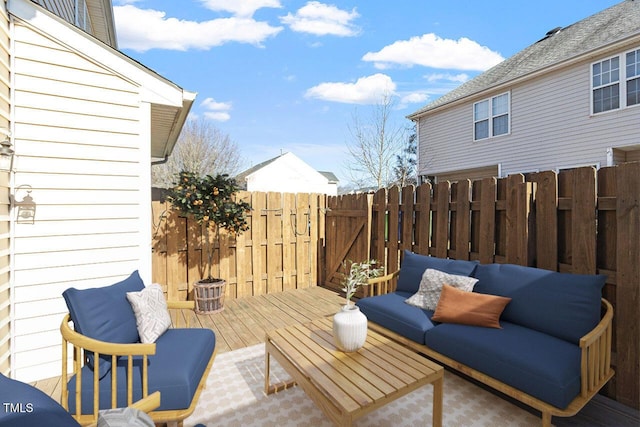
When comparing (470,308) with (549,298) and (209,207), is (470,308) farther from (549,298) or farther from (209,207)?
(209,207)

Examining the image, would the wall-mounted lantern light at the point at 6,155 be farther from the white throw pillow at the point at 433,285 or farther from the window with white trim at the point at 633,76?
the window with white trim at the point at 633,76

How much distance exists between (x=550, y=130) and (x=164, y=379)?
9914 mm

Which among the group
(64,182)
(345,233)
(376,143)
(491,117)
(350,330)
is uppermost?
(491,117)

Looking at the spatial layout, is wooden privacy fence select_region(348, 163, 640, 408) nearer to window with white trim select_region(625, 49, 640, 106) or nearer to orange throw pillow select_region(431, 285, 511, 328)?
orange throw pillow select_region(431, 285, 511, 328)

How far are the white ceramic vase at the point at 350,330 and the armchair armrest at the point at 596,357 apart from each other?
4.62 ft

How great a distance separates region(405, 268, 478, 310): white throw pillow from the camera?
2.96 m

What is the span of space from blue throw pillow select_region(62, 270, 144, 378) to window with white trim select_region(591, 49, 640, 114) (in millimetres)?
9946

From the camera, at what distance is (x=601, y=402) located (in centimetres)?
240

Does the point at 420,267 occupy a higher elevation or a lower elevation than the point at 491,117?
lower

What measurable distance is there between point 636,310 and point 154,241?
5332 millimetres

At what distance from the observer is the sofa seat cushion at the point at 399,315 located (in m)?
2.83

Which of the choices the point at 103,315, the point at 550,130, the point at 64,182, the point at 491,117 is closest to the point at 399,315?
the point at 103,315

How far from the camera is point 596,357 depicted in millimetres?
2127

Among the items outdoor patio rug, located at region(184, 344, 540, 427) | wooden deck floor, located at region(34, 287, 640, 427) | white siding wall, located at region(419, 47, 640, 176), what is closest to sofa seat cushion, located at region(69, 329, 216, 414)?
outdoor patio rug, located at region(184, 344, 540, 427)
